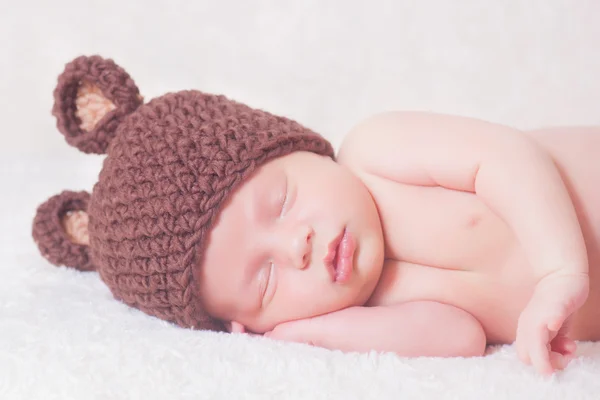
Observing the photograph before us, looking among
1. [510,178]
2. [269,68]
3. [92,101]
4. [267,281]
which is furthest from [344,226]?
[269,68]

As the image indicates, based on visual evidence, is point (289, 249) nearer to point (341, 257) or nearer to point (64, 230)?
point (341, 257)

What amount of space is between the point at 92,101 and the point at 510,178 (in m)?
0.87

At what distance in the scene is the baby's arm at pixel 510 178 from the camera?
1.04 meters

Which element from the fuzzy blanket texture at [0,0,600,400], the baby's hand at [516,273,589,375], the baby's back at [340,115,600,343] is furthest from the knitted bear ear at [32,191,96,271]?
the baby's hand at [516,273,589,375]

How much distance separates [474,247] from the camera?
1287 millimetres

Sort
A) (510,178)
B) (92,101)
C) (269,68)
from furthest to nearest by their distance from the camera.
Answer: (269,68) → (92,101) → (510,178)

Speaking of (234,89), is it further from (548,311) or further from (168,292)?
(548,311)

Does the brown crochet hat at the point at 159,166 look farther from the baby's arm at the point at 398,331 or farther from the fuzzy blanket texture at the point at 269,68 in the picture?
the baby's arm at the point at 398,331

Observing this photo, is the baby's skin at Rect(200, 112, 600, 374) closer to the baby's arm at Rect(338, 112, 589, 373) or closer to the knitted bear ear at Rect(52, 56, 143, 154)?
the baby's arm at Rect(338, 112, 589, 373)

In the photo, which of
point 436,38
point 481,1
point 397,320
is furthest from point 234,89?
point 397,320

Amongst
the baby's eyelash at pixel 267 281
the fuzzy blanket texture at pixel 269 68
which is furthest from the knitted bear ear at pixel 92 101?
the baby's eyelash at pixel 267 281

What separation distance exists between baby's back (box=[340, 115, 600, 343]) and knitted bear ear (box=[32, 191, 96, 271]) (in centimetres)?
67

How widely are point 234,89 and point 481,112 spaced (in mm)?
782

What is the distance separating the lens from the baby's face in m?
1.25
